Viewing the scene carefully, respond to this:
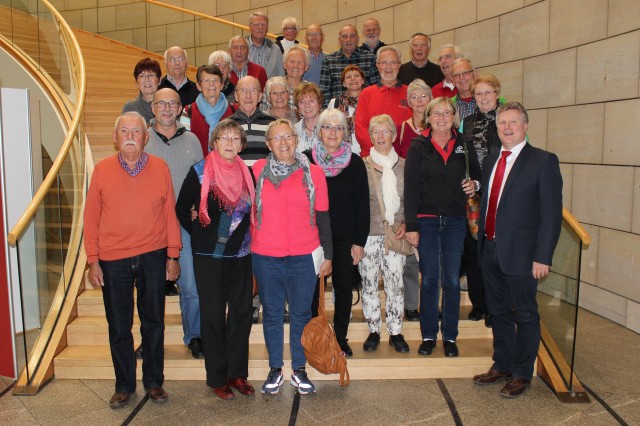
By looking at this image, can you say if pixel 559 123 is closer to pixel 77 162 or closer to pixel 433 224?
pixel 433 224

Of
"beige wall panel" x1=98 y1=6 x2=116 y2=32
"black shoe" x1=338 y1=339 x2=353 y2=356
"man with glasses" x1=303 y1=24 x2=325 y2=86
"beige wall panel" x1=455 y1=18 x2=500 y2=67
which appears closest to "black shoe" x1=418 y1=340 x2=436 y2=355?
"black shoe" x1=338 y1=339 x2=353 y2=356

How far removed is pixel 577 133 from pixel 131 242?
442cm

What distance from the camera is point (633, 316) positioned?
216 inches

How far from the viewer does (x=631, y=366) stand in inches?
183

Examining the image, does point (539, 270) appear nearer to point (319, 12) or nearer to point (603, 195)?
point (603, 195)

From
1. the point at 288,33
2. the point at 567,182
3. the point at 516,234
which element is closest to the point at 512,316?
the point at 516,234

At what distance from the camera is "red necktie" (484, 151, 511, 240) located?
3.97m

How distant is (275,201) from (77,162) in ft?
8.24

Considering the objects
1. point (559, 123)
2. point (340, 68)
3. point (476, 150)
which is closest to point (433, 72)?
point (340, 68)

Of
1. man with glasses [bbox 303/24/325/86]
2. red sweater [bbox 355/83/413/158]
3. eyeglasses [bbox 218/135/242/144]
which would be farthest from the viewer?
man with glasses [bbox 303/24/325/86]

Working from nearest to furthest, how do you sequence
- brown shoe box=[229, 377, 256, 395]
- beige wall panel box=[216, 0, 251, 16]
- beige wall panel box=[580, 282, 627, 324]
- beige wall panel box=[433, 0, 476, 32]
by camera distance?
brown shoe box=[229, 377, 256, 395] < beige wall panel box=[580, 282, 627, 324] < beige wall panel box=[433, 0, 476, 32] < beige wall panel box=[216, 0, 251, 16]

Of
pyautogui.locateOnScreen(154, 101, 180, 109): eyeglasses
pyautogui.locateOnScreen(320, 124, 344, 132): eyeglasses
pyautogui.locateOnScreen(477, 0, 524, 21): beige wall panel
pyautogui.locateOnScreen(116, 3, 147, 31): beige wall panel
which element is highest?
pyautogui.locateOnScreen(116, 3, 147, 31): beige wall panel

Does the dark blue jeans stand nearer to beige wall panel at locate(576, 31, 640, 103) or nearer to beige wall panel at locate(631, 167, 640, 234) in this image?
beige wall panel at locate(631, 167, 640, 234)

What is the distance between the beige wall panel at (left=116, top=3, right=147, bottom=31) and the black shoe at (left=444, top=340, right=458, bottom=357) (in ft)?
35.0
